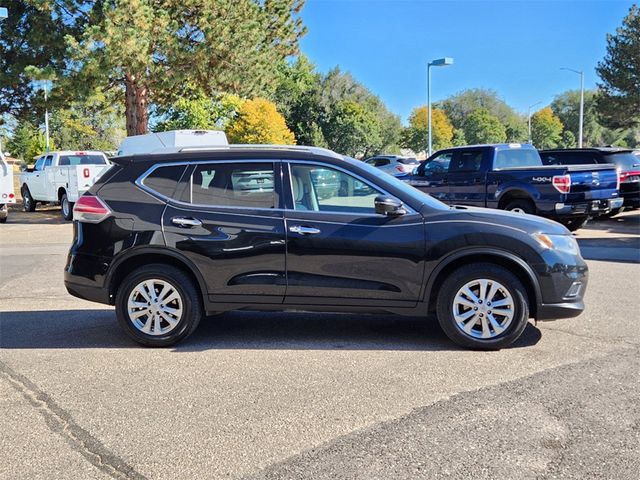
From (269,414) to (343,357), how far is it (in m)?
1.29

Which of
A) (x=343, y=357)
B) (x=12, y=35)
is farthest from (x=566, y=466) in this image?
(x=12, y=35)

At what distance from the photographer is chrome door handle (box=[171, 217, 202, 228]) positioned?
212 inches

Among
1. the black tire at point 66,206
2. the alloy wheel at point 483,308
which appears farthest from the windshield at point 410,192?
the black tire at point 66,206

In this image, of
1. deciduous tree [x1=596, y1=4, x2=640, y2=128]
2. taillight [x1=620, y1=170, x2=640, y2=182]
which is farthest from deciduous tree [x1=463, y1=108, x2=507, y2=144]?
taillight [x1=620, y1=170, x2=640, y2=182]

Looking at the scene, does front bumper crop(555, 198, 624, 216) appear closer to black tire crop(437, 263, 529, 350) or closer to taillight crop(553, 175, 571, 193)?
taillight crop(553, 175, 571, 193)

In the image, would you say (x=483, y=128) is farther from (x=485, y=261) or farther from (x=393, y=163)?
(x=485, y=261)

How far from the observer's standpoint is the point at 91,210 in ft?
18.2

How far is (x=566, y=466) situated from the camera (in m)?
3.28

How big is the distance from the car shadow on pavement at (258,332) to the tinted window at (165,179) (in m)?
1.44

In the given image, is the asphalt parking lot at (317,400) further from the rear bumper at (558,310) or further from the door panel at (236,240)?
the door panel at (236,240)

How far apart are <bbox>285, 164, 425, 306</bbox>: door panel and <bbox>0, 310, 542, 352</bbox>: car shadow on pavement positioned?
0.52m

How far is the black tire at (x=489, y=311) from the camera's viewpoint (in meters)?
5.17

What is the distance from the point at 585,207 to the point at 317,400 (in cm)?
948

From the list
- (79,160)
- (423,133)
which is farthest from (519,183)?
(423,133)
